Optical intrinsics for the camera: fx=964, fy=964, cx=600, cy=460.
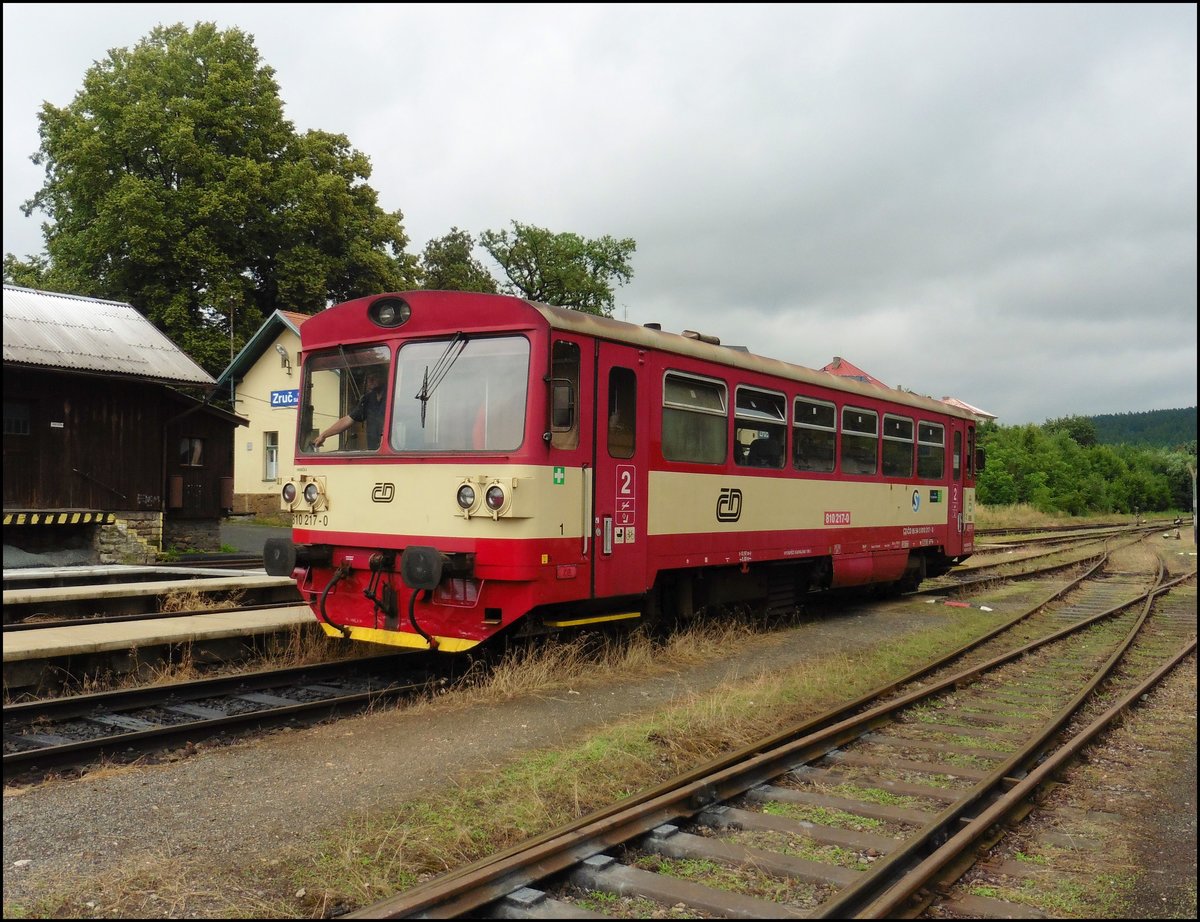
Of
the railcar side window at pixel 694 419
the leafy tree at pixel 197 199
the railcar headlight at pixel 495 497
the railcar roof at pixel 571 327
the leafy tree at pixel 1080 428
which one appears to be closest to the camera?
the railcar headlight at pixel 495 497

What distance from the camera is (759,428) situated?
10781mm

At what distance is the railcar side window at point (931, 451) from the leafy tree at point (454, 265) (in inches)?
1442

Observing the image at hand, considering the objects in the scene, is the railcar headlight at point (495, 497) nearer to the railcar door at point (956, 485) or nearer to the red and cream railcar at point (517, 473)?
the red and cream railcar at point (517, 473)

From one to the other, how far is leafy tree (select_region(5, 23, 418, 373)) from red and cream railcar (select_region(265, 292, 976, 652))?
25326 mm

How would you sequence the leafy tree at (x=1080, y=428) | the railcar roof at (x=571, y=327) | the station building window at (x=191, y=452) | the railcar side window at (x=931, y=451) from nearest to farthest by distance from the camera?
the railcar roof at (x=571, y=327) → the railcar side window at (x=931, y=451) → the station building window at (x=191, y=452) → the leafy tree at (x=1080, y=428)

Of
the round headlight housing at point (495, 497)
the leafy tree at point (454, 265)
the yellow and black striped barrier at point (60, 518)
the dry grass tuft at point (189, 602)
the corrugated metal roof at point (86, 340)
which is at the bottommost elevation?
the dry grass tuft at point (189, 602)

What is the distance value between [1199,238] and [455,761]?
16.3ft

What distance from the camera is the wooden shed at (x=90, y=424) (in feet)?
57.2

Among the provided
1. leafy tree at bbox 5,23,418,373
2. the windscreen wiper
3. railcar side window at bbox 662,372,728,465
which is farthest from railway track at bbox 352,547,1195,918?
leafy tree at bbox 5,23,418,373

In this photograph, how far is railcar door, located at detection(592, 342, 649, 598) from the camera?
8336 mm

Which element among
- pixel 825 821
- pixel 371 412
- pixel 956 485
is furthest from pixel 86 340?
pixel 825 821

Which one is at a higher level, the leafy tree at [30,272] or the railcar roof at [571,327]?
the leafy tree at [30,272]

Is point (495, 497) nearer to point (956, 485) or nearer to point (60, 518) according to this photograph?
point (956, 485)

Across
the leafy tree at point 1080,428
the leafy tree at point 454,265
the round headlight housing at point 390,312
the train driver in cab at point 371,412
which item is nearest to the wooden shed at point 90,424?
the train driver in cab at point 371,412
